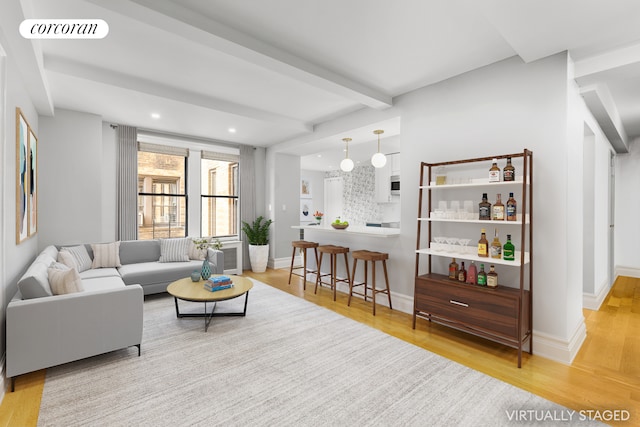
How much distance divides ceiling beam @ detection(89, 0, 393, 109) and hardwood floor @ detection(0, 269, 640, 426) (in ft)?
8.68

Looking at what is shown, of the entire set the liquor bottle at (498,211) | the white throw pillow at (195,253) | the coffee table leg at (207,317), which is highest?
the liquor bottle at (498,211)

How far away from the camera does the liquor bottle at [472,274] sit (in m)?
2.92

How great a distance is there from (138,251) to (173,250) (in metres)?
0.50

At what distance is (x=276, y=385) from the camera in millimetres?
2203

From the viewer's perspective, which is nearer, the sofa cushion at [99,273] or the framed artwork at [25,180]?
the framed artwork at [25,180]

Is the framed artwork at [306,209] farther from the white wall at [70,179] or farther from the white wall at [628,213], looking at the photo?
the white wall at [628,213]

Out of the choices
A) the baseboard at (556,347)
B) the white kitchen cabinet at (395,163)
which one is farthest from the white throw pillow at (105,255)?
the white kitchen cabinet at (395,163)

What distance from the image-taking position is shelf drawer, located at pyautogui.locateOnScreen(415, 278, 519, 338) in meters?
2.59

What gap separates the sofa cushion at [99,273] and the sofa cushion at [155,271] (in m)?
0.09

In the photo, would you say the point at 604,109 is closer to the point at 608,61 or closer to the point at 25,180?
the point at 608,61

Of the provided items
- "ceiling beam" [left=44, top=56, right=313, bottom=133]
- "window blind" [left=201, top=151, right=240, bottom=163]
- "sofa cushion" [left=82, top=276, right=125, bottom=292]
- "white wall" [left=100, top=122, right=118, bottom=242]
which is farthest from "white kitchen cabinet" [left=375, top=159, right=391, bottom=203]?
Answer: "sofa cushion" [left=82, top=276, right=125, bottom=292]

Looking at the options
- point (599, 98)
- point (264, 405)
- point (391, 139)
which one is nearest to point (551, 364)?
point (264, 405)

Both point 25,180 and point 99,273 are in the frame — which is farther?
point 99,273

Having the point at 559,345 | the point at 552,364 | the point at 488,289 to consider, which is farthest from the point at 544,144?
the point at 552,364
